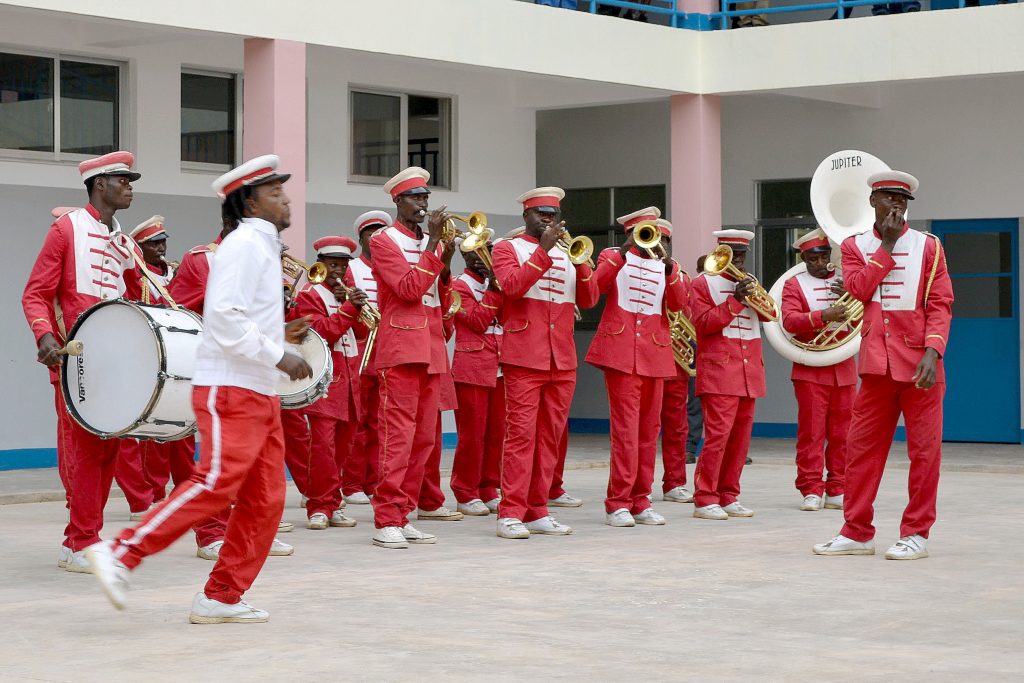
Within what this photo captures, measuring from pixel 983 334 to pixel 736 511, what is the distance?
7279mm

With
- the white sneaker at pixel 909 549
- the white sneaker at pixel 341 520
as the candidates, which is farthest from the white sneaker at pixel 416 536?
the white sneaker at pixel 909 549

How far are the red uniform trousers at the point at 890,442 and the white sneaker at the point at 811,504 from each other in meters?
2.34

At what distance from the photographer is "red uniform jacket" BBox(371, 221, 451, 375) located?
8.88 meters

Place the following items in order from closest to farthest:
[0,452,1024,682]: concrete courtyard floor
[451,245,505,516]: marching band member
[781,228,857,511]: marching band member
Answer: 1. [0,452,1024,682]: concrete courtyard floor
2. [451,245,505,516]: marching band member
3. [781,228,857,511]: marching band member

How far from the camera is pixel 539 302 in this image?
9391mm

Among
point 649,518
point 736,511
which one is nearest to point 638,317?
point 649,518

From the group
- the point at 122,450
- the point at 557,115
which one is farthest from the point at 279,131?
the point at 557,115

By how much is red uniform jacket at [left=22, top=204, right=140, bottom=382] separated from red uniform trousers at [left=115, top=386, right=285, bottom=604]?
190cm

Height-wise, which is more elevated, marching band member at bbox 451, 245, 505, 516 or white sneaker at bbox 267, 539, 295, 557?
marching band member at bbox 451, 245, 505, 516

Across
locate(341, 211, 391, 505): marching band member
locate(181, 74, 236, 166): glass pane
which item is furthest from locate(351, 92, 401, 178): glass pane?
locate(341, 211, 391, 505): marching band member

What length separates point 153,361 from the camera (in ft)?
23.5

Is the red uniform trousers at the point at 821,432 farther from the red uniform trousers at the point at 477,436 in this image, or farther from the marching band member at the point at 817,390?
the red uniform trousers at the point at 477,436

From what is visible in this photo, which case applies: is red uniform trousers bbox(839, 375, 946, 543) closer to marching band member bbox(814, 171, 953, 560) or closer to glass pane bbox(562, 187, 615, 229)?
marching band member bbox(814, 171, 953, 560)

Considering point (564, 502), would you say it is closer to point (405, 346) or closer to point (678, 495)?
point (678, 495)
